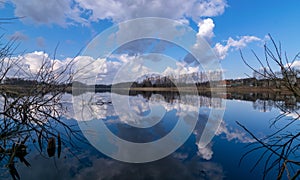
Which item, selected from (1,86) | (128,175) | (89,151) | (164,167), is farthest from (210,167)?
(1,86)

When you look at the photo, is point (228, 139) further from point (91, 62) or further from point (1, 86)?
point (1, 86)

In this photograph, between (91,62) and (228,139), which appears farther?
(228,139)

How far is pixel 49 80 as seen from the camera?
3.47 meters

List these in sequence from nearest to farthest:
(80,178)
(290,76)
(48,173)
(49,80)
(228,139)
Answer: (290,76), (49,80), (80,178), (48,173), (228,139)

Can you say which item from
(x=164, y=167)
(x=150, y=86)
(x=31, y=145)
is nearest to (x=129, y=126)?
(x=31, y=145)

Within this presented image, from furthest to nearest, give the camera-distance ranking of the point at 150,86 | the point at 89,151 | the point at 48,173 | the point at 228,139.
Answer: the point at 150,86 < the point at 228,139 < the point at 89,151 < the point at 48,173

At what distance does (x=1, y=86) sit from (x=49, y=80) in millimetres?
750

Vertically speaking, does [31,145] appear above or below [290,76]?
below

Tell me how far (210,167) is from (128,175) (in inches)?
92.2

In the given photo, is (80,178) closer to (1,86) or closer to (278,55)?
(1,86)

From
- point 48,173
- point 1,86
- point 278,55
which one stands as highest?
point 278,55

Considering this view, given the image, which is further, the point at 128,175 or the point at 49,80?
the point at 128,175

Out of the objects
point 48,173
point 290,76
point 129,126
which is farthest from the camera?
point 129,126

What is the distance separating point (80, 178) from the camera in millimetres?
5133
